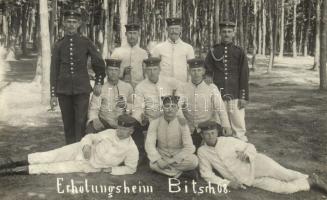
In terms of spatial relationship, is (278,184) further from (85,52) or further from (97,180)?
(85,52)

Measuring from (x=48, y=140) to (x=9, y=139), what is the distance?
736 millimetres

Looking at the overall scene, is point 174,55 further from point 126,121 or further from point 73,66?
point 126,121

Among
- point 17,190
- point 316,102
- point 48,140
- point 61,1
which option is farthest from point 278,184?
point 61,1

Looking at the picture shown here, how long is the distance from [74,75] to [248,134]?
14.0 ft

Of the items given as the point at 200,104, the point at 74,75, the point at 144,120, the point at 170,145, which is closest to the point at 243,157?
the point at 170,145

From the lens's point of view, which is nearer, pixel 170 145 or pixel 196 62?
pixel 170 145

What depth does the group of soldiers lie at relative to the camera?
6.26 metres

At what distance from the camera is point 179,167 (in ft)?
20.6

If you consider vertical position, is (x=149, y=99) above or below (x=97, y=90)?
below

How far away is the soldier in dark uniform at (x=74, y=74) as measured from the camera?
A: 6.94 metres

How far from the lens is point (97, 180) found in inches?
237

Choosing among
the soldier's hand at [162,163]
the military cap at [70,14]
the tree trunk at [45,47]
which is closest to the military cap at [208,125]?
the soldier's hand at [162,163]

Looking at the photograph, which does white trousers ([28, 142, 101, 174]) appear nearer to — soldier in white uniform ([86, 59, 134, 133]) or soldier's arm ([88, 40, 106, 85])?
soldier in white uniform ([86, 59, 134, 133])

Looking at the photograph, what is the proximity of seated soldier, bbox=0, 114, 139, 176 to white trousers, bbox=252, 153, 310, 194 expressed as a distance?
5.26 ft
